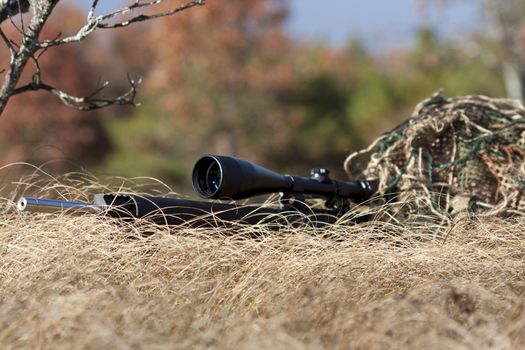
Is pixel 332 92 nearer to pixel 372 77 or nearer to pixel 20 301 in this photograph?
pixel 372 77

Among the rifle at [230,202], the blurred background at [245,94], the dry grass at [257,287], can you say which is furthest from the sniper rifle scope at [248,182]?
the blurred background at [245,94]

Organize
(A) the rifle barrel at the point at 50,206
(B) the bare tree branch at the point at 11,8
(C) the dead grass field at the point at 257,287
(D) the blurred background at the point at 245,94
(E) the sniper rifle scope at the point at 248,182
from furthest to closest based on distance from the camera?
(D) the blurred background at the point at 245,94 < (B) the bare tree branch at the point at 11,8 < (E) the sniper rifle scope at the point at 248,182 < (A) the rifle barrel at the point at 50,206 < (C) the dead grass field at the point at 257,287

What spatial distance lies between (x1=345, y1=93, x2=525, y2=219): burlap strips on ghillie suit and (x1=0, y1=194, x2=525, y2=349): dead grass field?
0.45 meters

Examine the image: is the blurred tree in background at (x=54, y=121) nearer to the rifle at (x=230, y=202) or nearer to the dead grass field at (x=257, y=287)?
the rifle at (x=230, y=202)

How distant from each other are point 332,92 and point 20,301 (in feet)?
64.6

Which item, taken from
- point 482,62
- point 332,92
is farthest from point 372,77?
point 482,62

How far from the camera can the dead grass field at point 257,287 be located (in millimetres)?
2752

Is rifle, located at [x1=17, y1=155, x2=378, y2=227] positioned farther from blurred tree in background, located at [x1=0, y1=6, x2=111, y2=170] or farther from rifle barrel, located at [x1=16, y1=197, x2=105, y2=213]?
blurred tree in background, located at [x1=0, y1=6, x2=111, y2=170]

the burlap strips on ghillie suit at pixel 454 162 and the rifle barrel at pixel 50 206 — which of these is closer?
the rifle barrel at pixel 50 206

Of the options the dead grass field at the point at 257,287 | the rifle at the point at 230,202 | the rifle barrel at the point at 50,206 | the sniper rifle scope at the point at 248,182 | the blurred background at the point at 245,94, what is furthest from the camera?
the blurred background at the point at 245,94

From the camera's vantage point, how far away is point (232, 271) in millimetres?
3807

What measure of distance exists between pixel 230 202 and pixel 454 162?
1.37 meters

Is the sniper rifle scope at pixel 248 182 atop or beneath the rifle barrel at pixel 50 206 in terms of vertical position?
beneath

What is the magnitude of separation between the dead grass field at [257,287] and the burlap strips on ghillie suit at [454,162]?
45 cm
